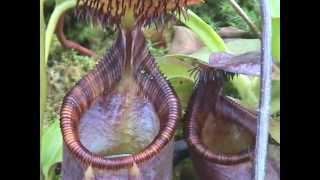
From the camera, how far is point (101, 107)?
8.54 ft

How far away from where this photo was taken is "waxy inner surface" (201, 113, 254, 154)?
260 cm

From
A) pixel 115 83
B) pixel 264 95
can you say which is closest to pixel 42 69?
pixel 115 83

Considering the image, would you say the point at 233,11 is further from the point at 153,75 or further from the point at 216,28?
the point at 153,75

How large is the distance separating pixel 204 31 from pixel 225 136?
305 millimetres

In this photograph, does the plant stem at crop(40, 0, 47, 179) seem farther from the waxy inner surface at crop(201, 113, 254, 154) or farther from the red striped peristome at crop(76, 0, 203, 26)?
the waxy inner surface at crop(201, 113, 254, 154)

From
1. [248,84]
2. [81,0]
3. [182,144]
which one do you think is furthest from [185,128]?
[81,0]

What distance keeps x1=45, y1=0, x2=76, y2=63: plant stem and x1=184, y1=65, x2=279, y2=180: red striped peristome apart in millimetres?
412

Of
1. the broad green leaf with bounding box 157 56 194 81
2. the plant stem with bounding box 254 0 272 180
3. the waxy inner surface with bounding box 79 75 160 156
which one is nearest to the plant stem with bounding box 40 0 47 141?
the waxy inner surface with bounding box 79 75 160 156

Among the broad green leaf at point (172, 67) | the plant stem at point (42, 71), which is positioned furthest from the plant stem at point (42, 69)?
the broad green leaf at point (172, 67)

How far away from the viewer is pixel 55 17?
8.56 feet

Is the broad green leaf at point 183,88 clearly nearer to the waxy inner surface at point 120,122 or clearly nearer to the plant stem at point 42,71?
the waxy inner surface at point 120,122

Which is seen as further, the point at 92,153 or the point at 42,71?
the point at 42,71

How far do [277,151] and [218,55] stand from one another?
325mm

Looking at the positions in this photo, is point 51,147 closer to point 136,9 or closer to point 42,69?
point 42,69
